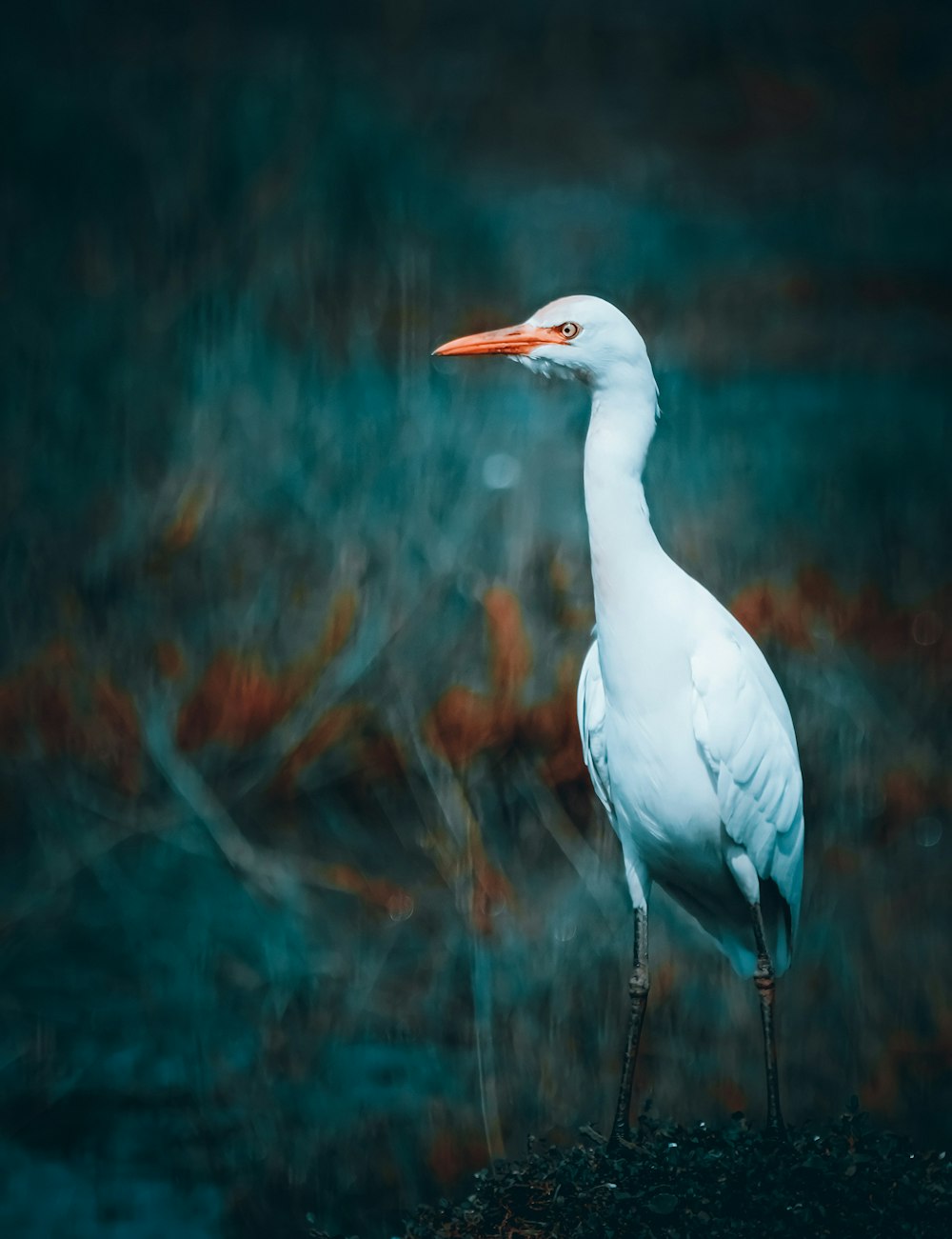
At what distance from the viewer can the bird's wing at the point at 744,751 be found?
1.59 meters

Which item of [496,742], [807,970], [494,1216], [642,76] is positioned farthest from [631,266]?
[494,1216]

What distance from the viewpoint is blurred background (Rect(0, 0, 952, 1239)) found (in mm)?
2355

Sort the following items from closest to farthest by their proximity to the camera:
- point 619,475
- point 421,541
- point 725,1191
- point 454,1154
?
point 725,1191
point 619,475
point 454,1154
point 421,541

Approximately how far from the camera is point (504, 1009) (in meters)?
2.37

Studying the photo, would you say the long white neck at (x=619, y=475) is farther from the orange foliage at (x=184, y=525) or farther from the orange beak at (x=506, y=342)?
the orange foliage at (x=184, y=525)

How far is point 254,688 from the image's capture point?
2.44 m

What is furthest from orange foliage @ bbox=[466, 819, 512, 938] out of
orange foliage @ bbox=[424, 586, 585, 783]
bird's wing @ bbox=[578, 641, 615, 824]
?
bird's wing @ bbox=[578, 641, 615, 824]

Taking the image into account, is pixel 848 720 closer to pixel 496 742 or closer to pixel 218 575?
pixel 496 742

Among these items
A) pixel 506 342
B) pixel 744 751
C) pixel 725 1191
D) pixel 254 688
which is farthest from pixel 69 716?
pixel 725 1191

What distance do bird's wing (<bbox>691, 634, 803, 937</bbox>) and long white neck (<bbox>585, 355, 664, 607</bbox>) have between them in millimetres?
157

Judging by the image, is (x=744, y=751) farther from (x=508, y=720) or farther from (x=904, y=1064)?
(x=904, y=1064)

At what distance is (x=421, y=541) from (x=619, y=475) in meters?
0.92

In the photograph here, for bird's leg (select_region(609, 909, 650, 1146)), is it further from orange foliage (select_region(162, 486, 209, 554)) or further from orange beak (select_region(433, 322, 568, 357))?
orange foliage (select_region(162, 486, 209, 554))

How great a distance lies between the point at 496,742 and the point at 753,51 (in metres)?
1.43
